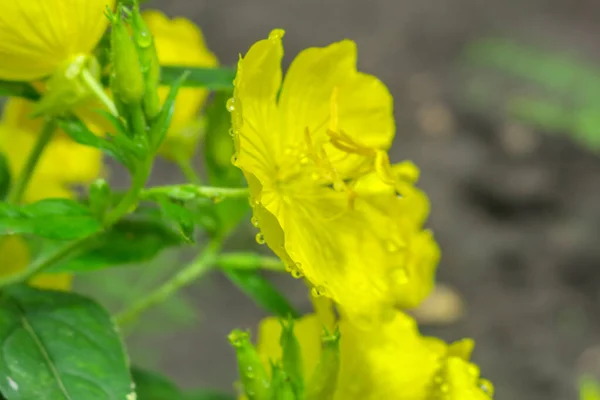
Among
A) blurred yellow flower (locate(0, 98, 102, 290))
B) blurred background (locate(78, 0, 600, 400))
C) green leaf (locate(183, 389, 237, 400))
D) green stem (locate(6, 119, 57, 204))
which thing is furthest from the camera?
blurred background (locate(78, 0, 600, 400))

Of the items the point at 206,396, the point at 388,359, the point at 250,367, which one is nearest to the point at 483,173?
the point at 206,396

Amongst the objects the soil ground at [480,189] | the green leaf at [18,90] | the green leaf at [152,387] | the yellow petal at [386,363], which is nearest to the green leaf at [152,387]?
the green leaf at [152,387]

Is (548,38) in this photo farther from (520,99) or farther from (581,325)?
(581,325)

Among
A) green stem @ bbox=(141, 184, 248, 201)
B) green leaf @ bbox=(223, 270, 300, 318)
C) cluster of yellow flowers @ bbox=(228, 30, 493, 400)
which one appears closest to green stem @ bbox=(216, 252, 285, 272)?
green leaf @ bbox=(223, 270, 300, 318)

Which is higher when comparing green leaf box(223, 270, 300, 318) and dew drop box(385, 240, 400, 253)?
dew drop box(385, 240, 400, 253)

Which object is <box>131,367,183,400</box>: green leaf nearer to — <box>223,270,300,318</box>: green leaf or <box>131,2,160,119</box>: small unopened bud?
<box>223,270,300,318</box>: green leaf

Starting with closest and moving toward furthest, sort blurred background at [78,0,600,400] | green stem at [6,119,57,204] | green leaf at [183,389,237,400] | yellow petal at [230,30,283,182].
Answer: yellow petal at [230,30,283,182], green stem at [6,119,57,204], green leaf at [183,389,237,400], blurred background at [78,0,600,400]

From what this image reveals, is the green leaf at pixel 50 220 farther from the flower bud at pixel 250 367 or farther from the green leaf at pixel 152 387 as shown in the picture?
the green leaf at pixel 152 387
